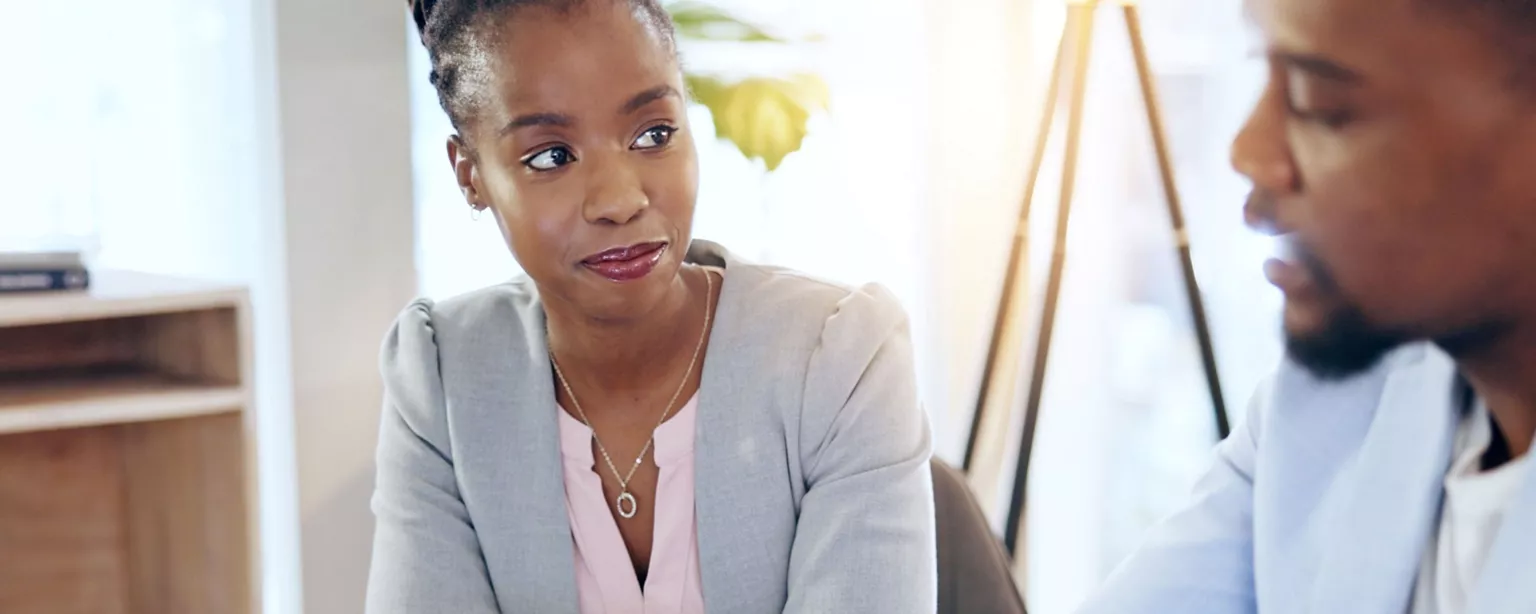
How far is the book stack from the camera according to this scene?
137cm

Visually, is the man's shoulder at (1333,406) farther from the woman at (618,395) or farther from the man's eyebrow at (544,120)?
the man's eyebrow at (544,120)

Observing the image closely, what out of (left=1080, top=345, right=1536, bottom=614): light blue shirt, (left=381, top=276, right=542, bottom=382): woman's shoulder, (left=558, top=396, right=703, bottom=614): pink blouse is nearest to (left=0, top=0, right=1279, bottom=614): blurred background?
(left=381, top=276, right=542, bottom=382): woman's shoulder

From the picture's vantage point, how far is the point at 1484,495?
0.76 m

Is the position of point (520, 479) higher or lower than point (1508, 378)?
lower

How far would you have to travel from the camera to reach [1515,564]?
680 millimetres

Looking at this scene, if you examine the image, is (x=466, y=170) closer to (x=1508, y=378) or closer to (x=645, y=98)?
(x=645, y=98)

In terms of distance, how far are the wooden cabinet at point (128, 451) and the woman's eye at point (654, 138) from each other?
541 millimetres

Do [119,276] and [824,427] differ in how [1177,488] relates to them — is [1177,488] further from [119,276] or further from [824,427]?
[119,276]

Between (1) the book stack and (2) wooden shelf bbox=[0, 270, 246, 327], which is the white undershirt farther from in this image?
(1) the book stack

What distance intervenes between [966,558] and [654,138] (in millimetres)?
525

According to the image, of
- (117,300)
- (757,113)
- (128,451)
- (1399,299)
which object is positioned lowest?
(128,451)

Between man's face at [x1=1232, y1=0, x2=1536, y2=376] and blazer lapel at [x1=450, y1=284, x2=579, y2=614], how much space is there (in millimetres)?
833

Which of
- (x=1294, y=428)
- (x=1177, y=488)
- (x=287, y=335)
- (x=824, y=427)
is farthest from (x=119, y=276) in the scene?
(x=1177, y=488)

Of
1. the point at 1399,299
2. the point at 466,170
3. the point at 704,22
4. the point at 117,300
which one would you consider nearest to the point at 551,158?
the point at 466,170
